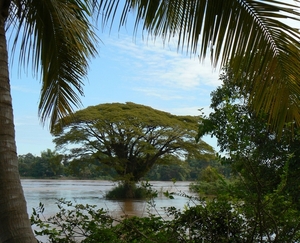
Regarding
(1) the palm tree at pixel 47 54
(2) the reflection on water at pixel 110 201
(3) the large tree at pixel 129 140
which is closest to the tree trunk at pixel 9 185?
(1) the palm tree at pixel 47 54

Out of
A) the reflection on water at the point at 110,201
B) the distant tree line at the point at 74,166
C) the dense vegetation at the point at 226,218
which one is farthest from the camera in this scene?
the distant tree line at the point at 74,166

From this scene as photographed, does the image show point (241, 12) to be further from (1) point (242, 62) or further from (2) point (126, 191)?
(2) point (126, 191)

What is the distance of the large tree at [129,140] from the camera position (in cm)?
2308

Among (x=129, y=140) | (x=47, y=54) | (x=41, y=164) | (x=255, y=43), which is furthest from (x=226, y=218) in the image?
(x=41, y=164)

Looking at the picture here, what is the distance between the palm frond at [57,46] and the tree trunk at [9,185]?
106 centimetres

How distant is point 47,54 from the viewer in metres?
3.53

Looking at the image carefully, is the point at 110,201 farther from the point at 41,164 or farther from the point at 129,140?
the point at 41,164

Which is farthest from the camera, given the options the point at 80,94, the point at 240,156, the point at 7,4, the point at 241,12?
the point at 80,94

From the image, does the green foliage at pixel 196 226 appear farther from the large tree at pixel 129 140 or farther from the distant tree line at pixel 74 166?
the large tree at pixel 129 140

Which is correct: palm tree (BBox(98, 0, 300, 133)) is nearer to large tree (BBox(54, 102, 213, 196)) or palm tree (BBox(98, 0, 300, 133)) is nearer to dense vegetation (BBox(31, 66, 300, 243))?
dense vegetation (BBox(31, 66, 300, 243))

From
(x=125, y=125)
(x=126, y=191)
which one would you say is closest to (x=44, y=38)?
(x=126, y=191)

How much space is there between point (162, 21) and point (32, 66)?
4.89ft

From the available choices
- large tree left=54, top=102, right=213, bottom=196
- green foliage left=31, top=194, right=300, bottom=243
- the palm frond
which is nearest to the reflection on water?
green foliage left=31, top=194, right=300, bottom=243

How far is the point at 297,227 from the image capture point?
267cm
